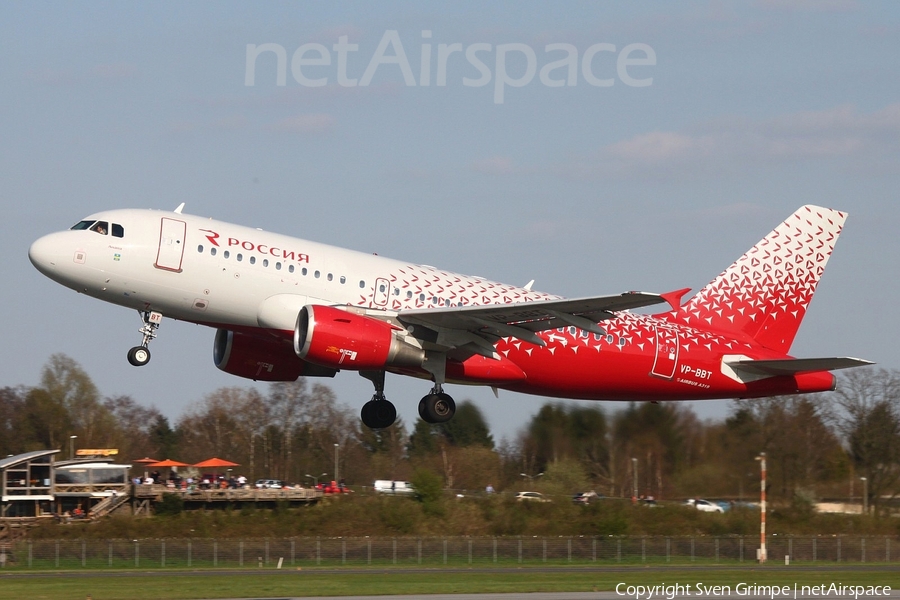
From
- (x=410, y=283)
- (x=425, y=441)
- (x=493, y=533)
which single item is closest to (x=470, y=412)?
(x=493, y=533)

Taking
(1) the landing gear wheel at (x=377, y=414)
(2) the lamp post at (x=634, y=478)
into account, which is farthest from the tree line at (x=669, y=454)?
(1) the landing gear wheel at (x=377, y=414)

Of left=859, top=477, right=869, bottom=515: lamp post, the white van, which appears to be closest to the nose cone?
the white van

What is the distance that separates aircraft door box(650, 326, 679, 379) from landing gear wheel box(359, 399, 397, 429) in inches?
310

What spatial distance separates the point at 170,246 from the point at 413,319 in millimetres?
6521

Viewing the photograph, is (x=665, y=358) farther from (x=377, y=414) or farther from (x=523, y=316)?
(x=377, y=414)

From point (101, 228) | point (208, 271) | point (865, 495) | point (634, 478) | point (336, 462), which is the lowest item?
point (865, 495)

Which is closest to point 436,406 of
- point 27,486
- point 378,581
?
point 378,581

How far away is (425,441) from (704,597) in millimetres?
41608

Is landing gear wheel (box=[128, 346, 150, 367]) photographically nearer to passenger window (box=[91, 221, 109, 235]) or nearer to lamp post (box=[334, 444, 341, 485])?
passenger window (box=[91, 221, 109, 235])

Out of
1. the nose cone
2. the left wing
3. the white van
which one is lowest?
the white van

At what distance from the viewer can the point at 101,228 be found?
2998 centimetres

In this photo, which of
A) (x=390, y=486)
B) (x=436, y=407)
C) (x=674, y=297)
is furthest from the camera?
(x=390, y=486)

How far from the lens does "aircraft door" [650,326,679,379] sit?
34312 millimetres

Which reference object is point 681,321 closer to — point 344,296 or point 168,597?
point 344,296
